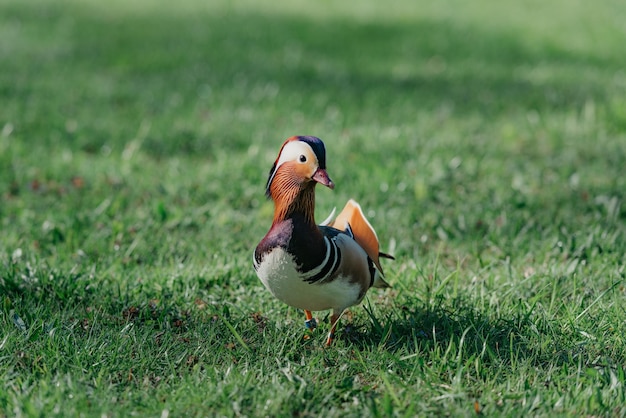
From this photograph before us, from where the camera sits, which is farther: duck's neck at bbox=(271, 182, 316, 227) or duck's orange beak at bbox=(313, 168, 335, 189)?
duck's neck at bbox=(271, 182, 316, 227)

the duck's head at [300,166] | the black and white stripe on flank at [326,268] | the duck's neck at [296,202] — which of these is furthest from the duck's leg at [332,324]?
the duck's head at [300,166]

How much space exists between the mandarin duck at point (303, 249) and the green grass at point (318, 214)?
26cm

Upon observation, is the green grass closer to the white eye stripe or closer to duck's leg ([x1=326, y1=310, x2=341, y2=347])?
duck's leg ([x1=326, y1=310, x2=341, y2=347])

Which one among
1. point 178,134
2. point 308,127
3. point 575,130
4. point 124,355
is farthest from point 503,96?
point 124,355

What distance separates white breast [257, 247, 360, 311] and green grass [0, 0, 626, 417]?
0.74 ft

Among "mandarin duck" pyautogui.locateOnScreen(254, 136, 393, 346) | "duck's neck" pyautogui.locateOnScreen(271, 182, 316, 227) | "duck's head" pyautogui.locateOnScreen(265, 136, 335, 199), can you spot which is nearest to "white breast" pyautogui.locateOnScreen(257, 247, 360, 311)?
"mandarin duck" pyautogui.locateOnScreen(254, 136, 393, 346)

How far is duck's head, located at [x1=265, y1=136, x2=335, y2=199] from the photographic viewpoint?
9.02 ft

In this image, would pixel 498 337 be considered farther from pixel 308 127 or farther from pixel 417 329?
pixel 308 127

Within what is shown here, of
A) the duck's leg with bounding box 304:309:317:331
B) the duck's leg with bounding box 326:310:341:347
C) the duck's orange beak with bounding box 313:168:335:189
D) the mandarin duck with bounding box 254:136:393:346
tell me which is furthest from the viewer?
the duck's leg with bounding box 304:309:317:331

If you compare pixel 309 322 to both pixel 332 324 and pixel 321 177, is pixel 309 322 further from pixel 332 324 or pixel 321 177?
pixel 321 177

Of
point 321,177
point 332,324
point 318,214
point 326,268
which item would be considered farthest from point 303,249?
point 318,214

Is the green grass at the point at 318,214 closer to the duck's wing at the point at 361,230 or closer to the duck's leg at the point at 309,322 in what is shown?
the duck's leg at the point at 309,322

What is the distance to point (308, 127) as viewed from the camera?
5996mm

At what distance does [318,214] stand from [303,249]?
5.49 ft
